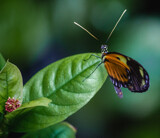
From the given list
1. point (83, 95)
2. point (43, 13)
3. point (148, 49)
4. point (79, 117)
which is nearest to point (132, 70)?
point (83, 95)

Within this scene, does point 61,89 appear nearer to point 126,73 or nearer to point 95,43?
point 126,73

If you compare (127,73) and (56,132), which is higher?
(127,73)

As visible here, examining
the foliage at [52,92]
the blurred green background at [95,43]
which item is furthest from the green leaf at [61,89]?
the blurred green background at [95,43]

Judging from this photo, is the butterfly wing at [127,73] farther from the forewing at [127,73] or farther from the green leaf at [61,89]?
the green leaf at [61,89]

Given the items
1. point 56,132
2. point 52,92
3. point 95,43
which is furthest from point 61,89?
point 95,43

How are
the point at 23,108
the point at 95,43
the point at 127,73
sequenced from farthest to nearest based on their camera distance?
the point at 95,43 < the point at 127,73 < the point at 23,108

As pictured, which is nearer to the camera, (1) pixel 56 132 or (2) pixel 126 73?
(1) pixel 56 132

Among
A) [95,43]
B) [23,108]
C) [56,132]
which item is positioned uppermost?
[95,43]
